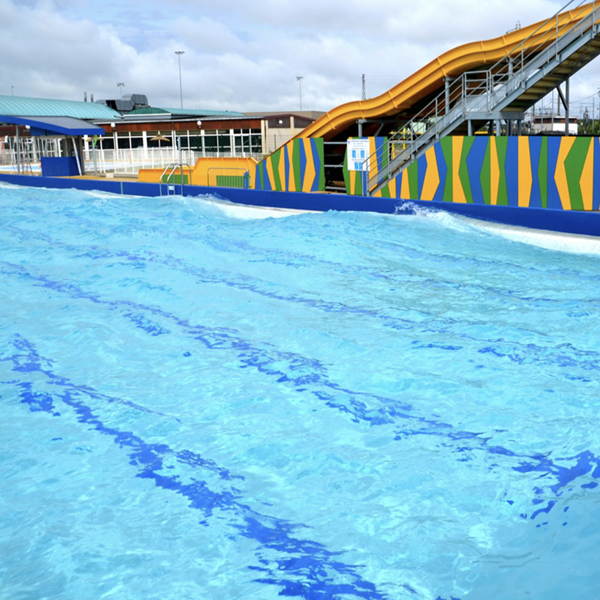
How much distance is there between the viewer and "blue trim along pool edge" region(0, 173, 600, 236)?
14849mm

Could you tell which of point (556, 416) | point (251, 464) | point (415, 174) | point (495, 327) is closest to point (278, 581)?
point (251, 464)

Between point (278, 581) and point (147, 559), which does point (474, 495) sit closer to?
point (278, 581)

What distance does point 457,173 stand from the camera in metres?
17.3

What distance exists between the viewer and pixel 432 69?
19.2 m

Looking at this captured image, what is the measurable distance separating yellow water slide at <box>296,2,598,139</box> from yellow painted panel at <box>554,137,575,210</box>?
3.23m

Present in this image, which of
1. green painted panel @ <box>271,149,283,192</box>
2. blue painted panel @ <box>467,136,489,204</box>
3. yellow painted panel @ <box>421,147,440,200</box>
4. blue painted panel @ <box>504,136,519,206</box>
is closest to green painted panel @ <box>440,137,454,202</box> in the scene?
yellow painted panel @ <box>421,147,440,200</box>

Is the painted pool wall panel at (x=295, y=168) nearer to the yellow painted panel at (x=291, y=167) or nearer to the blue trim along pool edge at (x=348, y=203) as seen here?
the yellow painted panel at (x=291, y=167)

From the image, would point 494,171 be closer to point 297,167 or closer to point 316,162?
point 316,162

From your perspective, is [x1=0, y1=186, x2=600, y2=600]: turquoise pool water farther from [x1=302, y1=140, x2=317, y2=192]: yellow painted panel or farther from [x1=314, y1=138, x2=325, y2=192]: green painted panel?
[x1=302, y1=140, x2=317, y2=192]: yellow painted panel

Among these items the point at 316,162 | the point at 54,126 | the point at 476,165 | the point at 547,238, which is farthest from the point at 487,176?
the point at 54,126

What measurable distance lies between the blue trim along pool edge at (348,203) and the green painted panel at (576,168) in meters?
0.48

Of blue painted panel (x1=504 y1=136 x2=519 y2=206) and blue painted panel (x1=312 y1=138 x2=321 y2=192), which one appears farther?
blue painted panel (x1=312 y1=138 x2=321 y2=192)

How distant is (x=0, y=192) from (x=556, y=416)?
26.9m

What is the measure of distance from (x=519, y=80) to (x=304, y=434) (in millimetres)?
14048
